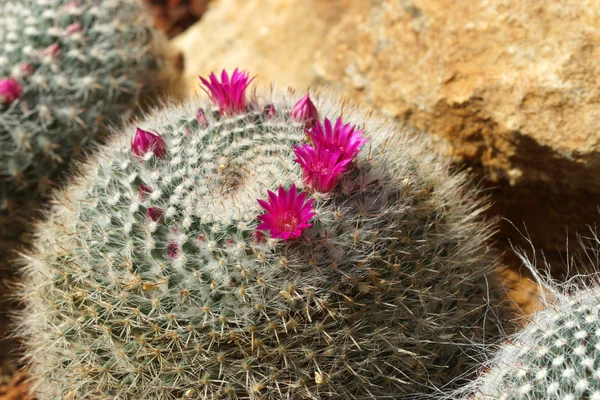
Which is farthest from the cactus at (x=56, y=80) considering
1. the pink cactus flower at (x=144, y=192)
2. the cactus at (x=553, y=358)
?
the cactus at (x=553, y=358)

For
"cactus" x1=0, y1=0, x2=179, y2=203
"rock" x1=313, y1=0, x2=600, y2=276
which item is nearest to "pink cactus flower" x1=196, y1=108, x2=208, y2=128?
"cactus" x1=0, y1=0, x2=179, y2=203

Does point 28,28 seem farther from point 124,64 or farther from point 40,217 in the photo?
point 40,217

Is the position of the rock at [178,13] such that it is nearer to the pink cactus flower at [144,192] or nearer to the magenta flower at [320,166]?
the pink cactus flower at [144,192]

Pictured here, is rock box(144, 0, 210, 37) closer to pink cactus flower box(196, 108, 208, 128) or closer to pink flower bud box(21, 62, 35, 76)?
pink flower bud box(21, 62, 35, 76)

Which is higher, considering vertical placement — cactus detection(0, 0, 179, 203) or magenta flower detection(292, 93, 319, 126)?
cactus detection(0, 0, 179, 203)

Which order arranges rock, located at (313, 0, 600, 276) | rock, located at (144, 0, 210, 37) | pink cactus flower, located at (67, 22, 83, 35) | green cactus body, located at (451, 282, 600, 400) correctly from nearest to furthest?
green cactus body, located at (451, 282, 600, 400) < rock, located at (313, 0, 600, 276) < pink cactus flower, located at (67, 22, 83, 35) < rock, located at (144, 0, 210, 37)

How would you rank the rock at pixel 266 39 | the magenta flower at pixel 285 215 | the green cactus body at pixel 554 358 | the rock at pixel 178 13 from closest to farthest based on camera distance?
the green cactus body at pixel 554 358
the magenta flower at pixel 285 215
the rock at pixel 266 39
the rock at pixel 178 13
